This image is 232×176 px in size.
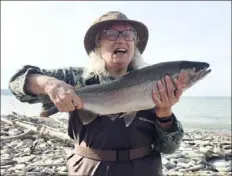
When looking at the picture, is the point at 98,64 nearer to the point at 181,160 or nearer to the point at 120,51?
the point at 120,51

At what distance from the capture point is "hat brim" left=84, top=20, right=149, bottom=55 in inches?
151

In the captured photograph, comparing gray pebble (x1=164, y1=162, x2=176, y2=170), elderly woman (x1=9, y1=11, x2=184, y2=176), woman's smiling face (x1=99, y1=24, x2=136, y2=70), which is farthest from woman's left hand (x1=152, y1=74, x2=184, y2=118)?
gray pebble (x1=164, y1=162, x2=176, y2=170)

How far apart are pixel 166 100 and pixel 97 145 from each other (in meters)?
0.81

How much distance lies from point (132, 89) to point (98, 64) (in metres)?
0.51

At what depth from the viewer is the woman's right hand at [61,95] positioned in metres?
3.22

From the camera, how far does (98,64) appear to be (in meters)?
3.86

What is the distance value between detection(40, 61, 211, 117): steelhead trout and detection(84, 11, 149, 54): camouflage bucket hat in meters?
0.62

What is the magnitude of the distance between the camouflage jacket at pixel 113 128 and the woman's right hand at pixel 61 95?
0.32m

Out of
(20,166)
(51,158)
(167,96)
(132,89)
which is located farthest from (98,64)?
(51,158)

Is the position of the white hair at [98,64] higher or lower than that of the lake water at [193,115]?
higher

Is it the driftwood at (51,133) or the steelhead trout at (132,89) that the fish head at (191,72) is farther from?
the driftwood at (51,133)

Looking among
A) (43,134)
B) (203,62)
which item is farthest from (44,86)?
(43,134)

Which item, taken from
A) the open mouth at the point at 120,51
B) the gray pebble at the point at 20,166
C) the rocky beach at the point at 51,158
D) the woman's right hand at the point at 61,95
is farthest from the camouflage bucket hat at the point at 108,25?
the gray pebble at the point at 20,166

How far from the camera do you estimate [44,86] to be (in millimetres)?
3334
